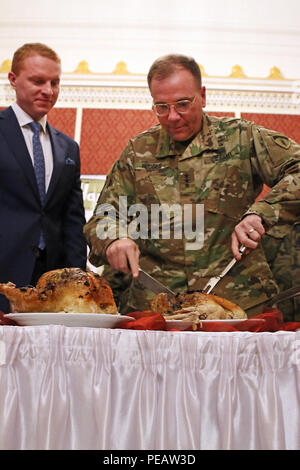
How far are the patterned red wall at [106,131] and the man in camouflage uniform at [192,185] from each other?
154 inches

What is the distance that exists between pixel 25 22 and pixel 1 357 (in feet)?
18.0

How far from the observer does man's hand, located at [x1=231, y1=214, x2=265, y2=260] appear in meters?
1.28

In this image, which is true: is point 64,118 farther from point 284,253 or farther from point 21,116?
point 284,253

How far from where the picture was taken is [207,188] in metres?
1.79

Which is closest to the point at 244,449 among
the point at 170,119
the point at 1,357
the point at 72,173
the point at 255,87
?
the point at 1,357

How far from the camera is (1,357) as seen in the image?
0.84m

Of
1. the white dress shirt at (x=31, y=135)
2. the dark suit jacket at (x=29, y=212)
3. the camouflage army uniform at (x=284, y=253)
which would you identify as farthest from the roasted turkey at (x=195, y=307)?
the white dress shirt at (x=31, y=135)

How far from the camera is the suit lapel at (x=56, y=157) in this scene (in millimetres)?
2217

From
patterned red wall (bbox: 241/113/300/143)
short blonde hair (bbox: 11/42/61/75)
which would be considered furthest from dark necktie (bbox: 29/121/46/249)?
patterned red wall (bbox: 241/113/300/143)

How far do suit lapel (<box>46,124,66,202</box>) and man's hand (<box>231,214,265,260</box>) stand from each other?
1105mm

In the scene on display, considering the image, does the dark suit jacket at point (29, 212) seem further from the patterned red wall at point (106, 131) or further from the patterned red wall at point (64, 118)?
the patterned red wall at point (64, 118)

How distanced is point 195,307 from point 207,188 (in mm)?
780

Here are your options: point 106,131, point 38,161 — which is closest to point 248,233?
point 38,161

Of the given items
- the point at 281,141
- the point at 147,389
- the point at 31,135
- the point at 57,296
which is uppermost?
the point at 31,135
